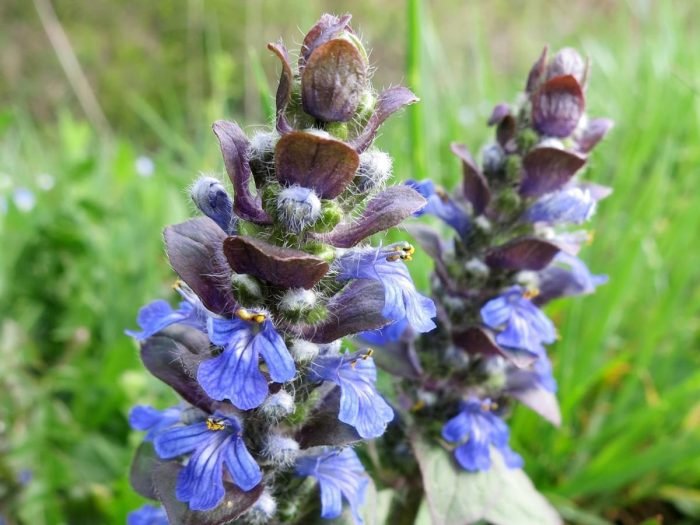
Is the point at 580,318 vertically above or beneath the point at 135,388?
beneath

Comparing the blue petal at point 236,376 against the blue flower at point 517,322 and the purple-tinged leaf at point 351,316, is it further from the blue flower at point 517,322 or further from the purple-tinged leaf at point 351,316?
the blue flower at point 517,322

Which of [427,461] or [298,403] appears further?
[427,461]

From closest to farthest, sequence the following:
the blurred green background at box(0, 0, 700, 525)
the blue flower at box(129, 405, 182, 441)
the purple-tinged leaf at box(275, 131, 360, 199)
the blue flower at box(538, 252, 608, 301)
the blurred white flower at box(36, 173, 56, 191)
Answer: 1. the purple-tinged leaf at box(275, 131, 360, 199)
2. the blue flower at box(129, 405, 182, 441)
3. the blue flower at box(538, 252, 608, 301)
4. the blurred green background at box(0, 0, 700, 525)
5. the blurred white flower at box(36, 173, 56, 191)

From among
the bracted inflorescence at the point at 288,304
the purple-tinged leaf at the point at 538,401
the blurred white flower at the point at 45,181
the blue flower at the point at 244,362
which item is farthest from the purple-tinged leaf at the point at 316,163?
the blurred white flower at the point at 45,181

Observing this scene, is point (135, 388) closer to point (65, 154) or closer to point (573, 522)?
point (573, 522)

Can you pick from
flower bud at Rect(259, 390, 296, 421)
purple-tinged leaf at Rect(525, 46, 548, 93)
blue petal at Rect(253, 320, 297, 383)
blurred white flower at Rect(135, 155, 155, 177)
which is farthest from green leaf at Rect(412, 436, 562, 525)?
blurred white flower at Rect(135, 155, 155, 177)

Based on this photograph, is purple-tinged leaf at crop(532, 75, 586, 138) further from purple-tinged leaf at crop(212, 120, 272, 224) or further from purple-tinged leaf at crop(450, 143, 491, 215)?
purple-tinged leaf at crop(212, 120, 272, 224)

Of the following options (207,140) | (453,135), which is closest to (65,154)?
(207,140)
